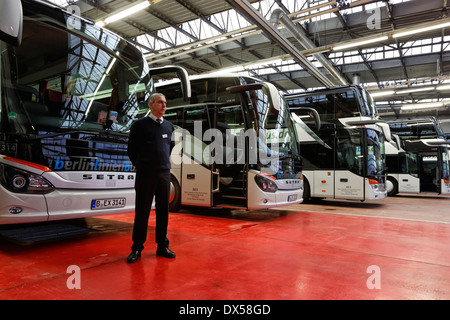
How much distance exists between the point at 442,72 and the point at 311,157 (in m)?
10.8

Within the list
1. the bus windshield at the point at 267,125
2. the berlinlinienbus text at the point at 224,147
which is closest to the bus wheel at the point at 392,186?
the bus windshield at the point at 267,125

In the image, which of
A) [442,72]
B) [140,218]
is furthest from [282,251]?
[442,72]

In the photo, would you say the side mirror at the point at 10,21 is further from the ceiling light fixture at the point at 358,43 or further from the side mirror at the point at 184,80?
the ceiling light fixture at the point at 358,43

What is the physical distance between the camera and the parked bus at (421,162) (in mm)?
13453

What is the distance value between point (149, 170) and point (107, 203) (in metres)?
1.10

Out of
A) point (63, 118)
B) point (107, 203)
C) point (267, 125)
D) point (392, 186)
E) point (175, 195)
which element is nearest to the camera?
point (63, 118)

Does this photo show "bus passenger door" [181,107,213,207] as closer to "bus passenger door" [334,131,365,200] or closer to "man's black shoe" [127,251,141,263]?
"man's black shoe" [127,251,141,263]

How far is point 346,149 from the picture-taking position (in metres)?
9.41

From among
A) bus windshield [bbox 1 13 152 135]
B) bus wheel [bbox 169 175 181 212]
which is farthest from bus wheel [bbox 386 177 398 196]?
bus windshield [bbox 1 13 152 135]

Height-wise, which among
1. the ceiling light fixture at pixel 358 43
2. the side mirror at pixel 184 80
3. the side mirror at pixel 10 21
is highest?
the ceiling light fixture at pixel 358 43

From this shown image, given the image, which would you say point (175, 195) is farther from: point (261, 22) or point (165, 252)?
point (261, 22)

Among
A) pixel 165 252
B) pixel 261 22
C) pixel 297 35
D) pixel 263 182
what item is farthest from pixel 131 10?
pixel 165 252

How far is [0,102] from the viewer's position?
330 cm
